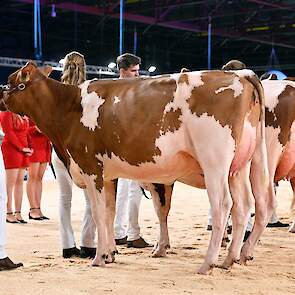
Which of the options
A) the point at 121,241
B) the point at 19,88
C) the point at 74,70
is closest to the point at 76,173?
the point at 19,88

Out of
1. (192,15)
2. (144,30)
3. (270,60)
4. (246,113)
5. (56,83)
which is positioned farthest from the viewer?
(270,60)

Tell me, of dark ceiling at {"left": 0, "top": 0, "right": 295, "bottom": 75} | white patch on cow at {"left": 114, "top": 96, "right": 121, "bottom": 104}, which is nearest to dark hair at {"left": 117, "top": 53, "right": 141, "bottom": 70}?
white patch on cow at {"left": 114, "top": 96, "right": 121, "bottom": 104}

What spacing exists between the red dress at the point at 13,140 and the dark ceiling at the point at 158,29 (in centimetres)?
978

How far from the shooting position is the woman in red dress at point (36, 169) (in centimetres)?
896

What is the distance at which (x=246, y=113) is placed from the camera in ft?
17.4

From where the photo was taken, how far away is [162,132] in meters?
5.30

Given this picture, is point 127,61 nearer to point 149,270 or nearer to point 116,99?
point 116,99

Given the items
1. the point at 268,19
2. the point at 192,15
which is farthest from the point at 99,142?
the point at 268,19

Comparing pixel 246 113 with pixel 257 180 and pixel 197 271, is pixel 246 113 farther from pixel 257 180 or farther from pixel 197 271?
pixel 197 271

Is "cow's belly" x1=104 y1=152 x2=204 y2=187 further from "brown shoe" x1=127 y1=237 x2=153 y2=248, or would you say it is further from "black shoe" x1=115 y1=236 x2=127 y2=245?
"black shoe" x1=115 y1=236 x2=127 y2=245

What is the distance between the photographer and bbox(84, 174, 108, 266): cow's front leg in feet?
18.5

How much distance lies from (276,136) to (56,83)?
208cm

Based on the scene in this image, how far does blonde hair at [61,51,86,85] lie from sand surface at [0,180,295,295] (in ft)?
5.35

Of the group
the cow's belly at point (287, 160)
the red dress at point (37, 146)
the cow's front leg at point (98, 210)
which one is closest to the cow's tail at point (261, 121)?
the cow's belly at point (287, 160)
